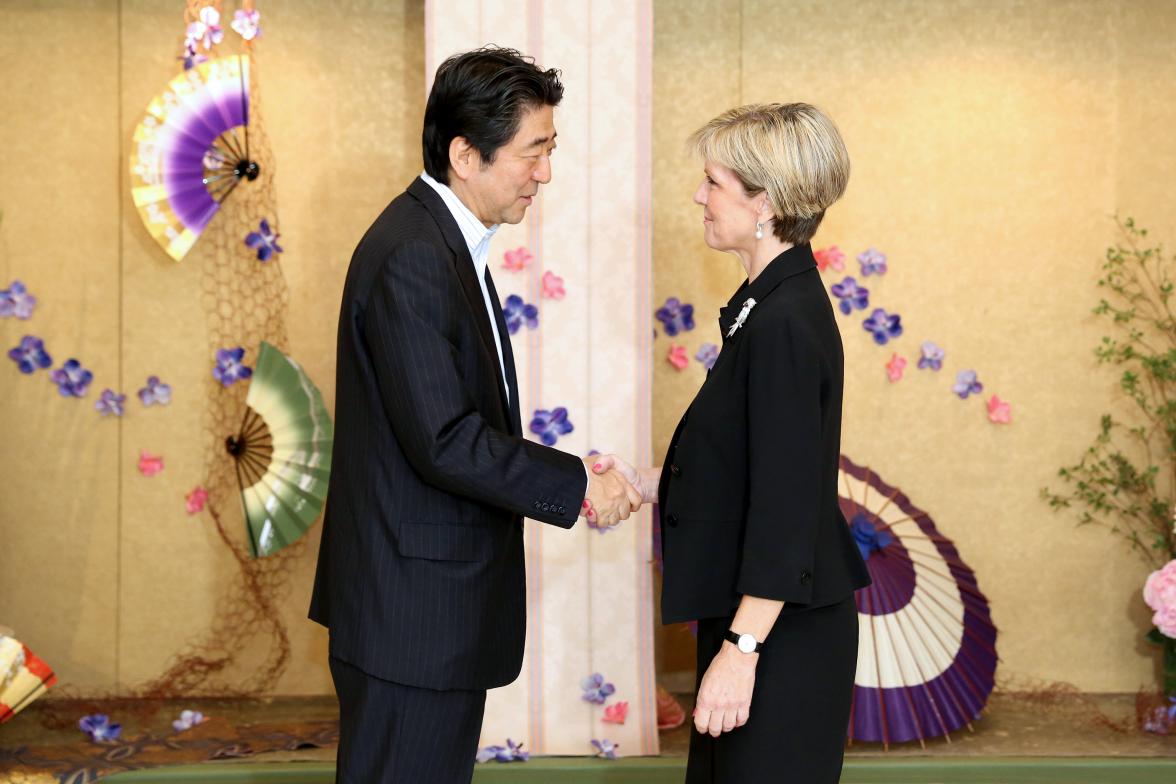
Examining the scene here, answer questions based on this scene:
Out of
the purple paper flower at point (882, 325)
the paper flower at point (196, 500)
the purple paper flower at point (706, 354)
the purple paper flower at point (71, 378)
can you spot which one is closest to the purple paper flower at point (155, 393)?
the purple paper flower at point (71, 378)

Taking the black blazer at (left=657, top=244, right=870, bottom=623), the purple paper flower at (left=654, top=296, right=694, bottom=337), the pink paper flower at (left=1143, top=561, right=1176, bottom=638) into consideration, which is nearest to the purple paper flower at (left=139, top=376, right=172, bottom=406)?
the purple paper flower at (left=654, top=296, right=694, bottom=337)

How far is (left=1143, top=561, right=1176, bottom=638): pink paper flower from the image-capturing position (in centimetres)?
373

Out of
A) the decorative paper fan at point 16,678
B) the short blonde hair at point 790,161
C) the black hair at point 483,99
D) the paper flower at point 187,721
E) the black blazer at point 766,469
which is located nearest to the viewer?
the black blazer at point 766,469

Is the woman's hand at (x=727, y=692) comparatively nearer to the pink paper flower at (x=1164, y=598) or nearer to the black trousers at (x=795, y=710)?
the black trousers at (x=795, y=710)

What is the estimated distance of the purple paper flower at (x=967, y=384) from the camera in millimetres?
4281

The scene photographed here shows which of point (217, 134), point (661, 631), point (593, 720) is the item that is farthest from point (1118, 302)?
point (217, 134)

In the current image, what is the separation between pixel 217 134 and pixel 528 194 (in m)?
1.98

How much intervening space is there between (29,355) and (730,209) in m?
2.90

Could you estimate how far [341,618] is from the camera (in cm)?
210

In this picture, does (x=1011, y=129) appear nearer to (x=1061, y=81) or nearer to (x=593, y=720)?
(x=1061, y=81)

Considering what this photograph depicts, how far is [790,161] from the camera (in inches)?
80.4

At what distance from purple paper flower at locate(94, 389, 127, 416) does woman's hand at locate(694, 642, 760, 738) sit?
2.85 meters

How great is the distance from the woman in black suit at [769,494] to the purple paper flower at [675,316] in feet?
6.79

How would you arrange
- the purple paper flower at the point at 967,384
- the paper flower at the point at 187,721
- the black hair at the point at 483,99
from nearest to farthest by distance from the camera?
the black hair at the point at 483,99
the paper flower at the point at 187,721
the purple paper flower at the point at 967,384
